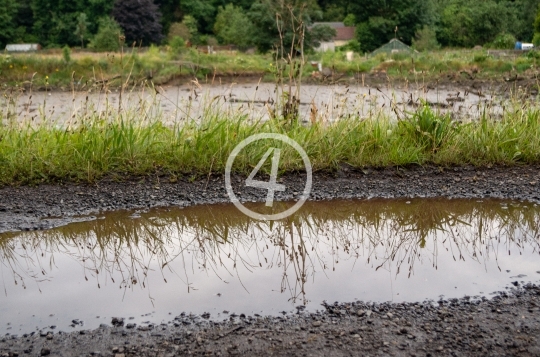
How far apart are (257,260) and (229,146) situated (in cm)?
190

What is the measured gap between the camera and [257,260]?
356 cm

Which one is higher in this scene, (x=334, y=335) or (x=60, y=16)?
(x=60, y=16)

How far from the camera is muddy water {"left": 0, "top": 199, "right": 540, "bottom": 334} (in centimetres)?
299

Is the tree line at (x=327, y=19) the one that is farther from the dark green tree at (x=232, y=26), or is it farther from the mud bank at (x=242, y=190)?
the mud bank at (x=242, y=190)

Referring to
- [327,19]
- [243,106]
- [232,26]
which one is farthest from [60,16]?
[243,106]

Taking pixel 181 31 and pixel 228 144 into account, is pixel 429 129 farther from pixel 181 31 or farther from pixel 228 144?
pixel 181 31

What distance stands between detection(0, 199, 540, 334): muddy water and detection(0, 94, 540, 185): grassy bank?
745 mm

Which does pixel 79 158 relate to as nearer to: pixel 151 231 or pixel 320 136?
pixel 151 231

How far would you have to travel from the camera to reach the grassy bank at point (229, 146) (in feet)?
16.6

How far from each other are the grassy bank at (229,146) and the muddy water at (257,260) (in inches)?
29.3

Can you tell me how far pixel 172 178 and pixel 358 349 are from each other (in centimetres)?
295

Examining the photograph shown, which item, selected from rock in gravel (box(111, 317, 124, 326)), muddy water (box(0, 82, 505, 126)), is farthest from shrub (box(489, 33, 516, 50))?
rock in gravel (box(111, 317, 124, 326))

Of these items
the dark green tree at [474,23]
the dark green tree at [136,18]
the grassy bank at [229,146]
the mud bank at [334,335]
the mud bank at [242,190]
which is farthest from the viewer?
the dark green tree at [136,18]

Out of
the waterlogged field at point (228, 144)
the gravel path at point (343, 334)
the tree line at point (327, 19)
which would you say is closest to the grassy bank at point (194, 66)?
the tree line at point (327, 19)
